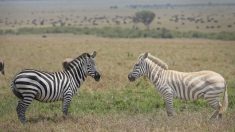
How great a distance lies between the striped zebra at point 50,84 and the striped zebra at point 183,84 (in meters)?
0.99

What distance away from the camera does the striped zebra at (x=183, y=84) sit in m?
9.02

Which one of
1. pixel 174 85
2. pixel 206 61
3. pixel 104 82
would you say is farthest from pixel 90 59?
pixel 206 61

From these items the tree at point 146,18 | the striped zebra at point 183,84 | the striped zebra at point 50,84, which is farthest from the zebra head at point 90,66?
the tree at point 146,18

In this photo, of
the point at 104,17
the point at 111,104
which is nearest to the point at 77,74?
the point at 111,104

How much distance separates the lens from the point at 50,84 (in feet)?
28.9

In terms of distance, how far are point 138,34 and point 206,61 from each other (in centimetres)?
3361

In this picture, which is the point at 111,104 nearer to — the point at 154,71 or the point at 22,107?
the point at 154,71

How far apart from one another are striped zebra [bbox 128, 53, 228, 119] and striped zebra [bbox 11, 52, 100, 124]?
0.99 meters

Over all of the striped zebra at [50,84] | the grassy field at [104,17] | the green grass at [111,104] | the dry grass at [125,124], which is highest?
the striped zebra at [50,84]

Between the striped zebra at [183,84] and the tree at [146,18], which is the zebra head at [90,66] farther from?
the tree at [146,18]

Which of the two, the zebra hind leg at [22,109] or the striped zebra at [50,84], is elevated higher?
the striped zebra at [50,84]

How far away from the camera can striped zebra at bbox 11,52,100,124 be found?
8492 millimetres

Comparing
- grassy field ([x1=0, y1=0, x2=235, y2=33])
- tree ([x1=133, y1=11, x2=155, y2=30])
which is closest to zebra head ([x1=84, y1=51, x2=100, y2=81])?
grassy field ([x1=0, y1=0, x2=235, y2=33])

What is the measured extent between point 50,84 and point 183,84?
8.42 ft
